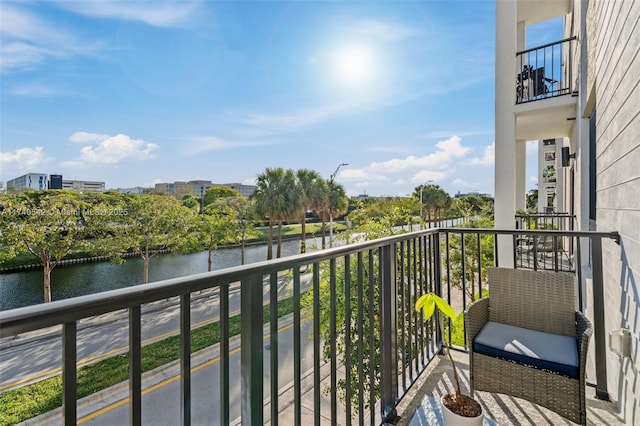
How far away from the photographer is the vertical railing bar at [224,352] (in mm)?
870

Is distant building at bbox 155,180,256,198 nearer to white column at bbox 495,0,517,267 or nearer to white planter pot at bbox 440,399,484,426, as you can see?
white column at bbox 495,0,517,267

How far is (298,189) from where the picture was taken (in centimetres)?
2222

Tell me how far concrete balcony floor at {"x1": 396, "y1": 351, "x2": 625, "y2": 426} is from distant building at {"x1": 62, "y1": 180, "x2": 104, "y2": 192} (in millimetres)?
26595

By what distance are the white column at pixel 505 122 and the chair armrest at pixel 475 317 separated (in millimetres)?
3894

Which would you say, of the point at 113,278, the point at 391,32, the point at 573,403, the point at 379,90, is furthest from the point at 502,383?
the point at 113,278

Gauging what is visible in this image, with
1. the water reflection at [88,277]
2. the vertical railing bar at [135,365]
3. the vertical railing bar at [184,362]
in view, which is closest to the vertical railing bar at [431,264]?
the vertical railing bar at [184,362]

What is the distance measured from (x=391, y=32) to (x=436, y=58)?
4.16 meters

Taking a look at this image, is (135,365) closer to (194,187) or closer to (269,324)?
(269,324)

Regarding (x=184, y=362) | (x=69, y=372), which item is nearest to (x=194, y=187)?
(x=184, y=362)

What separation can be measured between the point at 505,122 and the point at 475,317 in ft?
15.3

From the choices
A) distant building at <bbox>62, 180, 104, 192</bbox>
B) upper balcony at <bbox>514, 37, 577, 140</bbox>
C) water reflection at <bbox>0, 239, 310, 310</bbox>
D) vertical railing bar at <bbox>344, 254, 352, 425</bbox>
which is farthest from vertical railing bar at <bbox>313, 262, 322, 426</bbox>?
distant building at <bbox>62, 180, 104, 192</bbox>

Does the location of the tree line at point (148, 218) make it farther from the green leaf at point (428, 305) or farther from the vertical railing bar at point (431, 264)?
the green leaf at point (428, 305)

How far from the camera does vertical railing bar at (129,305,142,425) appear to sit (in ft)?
2.25

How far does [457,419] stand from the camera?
1.19 metres
